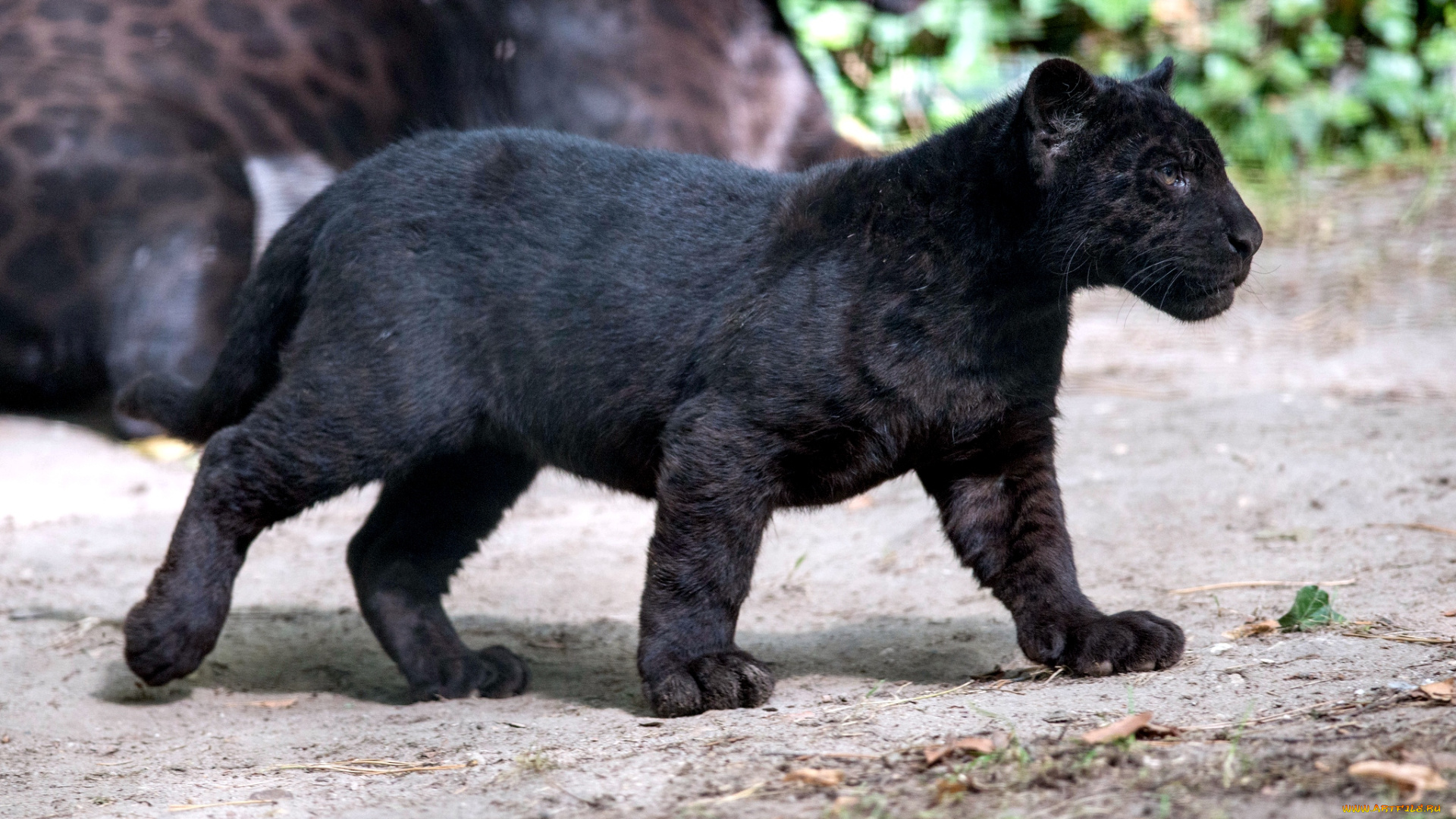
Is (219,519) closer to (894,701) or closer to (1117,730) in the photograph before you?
(894,701)

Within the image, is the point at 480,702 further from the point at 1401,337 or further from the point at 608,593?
the point at 1401,337

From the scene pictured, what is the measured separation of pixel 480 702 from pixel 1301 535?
244 cm

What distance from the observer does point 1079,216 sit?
3105mm

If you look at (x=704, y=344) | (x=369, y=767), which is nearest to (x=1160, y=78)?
(x=704, y=344)

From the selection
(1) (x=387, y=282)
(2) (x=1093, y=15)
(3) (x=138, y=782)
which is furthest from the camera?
(2) (x=1093, y=15)

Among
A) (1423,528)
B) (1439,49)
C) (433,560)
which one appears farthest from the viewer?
(1439,49)

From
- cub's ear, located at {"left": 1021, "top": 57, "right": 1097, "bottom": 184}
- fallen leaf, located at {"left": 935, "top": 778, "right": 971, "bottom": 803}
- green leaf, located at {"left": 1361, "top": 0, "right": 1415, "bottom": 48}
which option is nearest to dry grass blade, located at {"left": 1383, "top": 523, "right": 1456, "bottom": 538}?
cub's ear, located at {"left": 1021, "top": 57, "right": 1097, "bottom": 184}

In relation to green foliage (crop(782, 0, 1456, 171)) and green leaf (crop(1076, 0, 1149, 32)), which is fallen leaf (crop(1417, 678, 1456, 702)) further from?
green leaf (crop(1076, 0, 1149, 32))

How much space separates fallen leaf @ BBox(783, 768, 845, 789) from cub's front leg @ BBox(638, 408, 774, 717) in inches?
26.8

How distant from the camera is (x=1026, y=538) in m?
3.38

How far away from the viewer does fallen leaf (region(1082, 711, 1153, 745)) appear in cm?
247

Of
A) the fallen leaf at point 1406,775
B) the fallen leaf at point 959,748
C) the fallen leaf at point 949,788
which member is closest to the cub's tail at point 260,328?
the fallen leaf at point 959,748

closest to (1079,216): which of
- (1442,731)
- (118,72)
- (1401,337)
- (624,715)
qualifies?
(1442,731)

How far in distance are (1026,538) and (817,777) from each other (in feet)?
3.71
